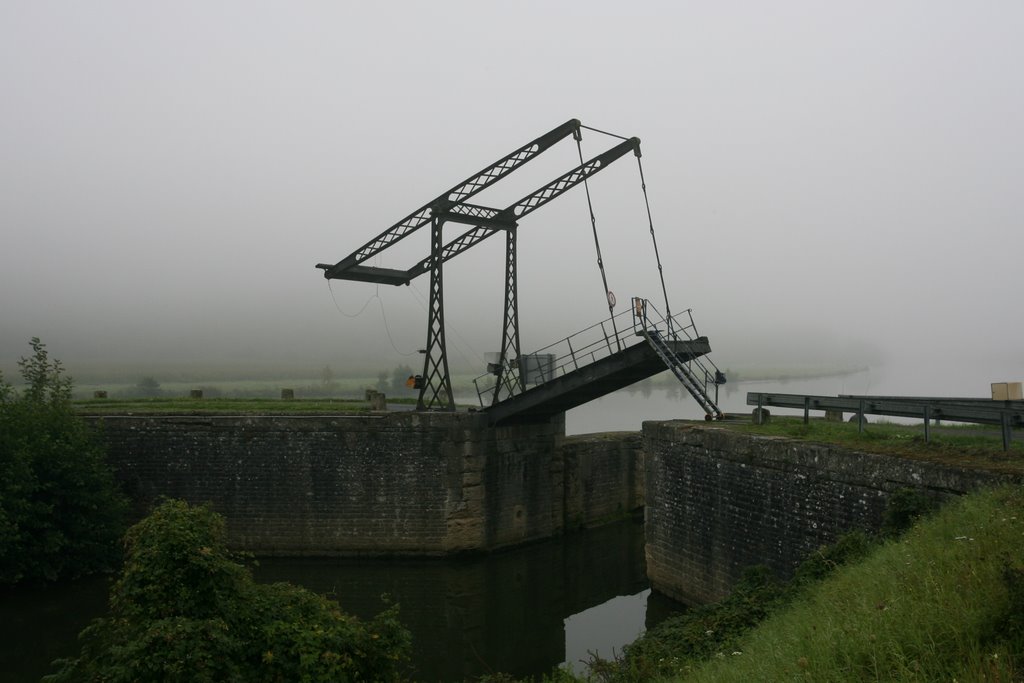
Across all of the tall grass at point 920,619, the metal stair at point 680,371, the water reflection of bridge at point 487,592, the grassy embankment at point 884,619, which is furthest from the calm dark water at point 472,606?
the tall grass at point 920,619

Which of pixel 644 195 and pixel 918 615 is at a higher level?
pixel 644 195

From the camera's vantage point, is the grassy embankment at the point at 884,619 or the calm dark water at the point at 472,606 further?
the calm dark water at the point at 472,606

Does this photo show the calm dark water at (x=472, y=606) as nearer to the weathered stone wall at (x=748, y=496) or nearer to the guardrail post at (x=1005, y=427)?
the weathered stone wall at (x=748, y=496)

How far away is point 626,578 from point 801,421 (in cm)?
616

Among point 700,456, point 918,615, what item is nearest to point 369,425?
point 700,456

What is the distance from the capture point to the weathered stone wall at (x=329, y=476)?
55.2 ft

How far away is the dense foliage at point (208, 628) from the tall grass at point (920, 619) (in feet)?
10.5

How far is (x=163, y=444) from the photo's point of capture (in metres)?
17.3

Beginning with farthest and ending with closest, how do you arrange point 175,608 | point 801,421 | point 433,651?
point 801,421, point 433,651, point 175,608

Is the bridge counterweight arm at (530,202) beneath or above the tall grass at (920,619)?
above

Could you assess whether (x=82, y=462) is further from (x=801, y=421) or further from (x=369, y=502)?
(x=801, y=421)

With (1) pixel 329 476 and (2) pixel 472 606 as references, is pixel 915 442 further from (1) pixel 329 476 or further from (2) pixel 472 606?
(1) pixel 329 476

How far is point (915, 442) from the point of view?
31.0ft

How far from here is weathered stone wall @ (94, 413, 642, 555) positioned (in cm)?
1683
